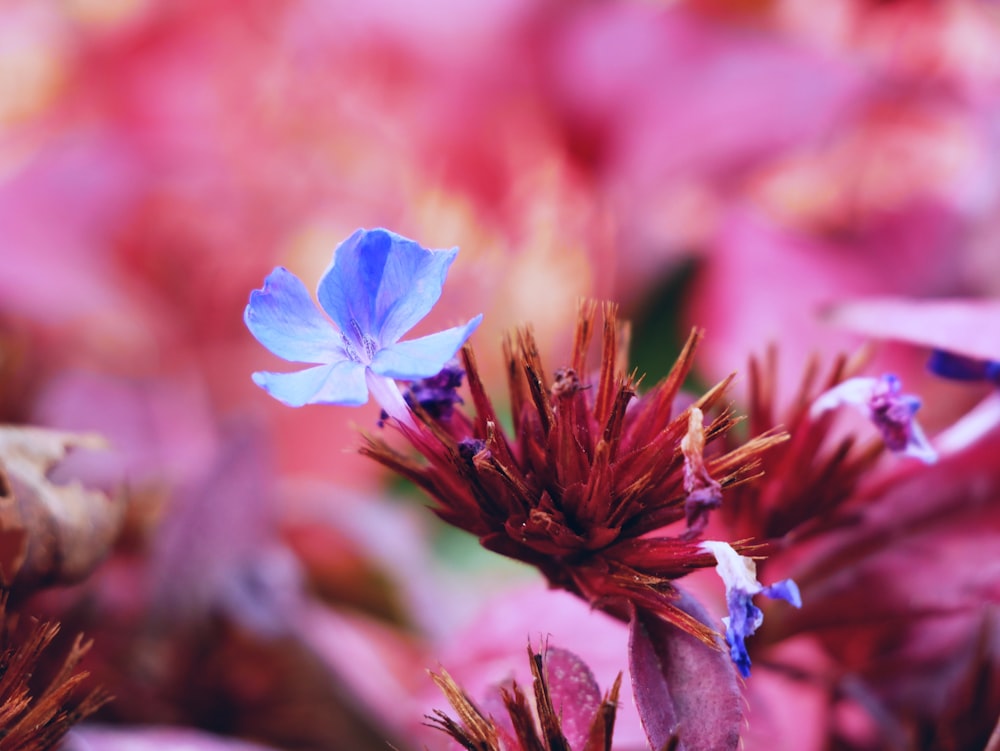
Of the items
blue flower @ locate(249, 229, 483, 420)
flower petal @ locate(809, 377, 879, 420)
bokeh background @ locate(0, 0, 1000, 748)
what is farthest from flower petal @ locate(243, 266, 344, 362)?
bokeh background @ locate(0, 0, 1000, 748)

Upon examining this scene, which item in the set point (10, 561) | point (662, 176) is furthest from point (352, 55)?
point (10, 561)

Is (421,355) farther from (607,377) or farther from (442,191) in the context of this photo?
(442,191)

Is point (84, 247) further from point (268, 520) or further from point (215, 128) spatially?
point (268, 520)

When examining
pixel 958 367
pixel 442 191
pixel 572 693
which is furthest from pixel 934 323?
pixel 442 191

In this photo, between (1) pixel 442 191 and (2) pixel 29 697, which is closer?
(2) pixel 29 697

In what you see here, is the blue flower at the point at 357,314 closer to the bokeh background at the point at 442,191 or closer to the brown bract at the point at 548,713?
the brown bract at the point at 548,713
